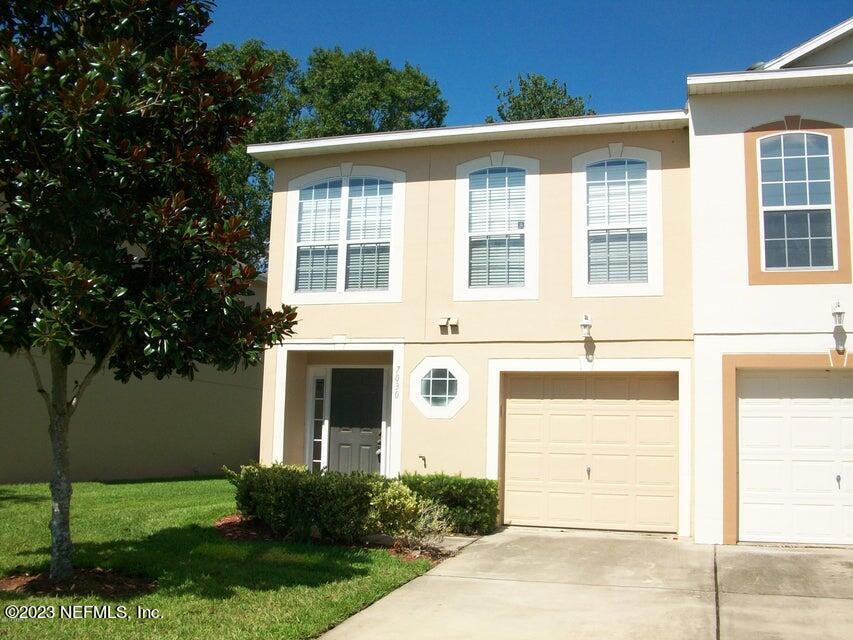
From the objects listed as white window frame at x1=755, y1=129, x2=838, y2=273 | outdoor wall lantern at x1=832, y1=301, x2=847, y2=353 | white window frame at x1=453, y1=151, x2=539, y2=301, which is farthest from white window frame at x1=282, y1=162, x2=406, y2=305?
outdoor wall lantern at x1=832, y1=301, x2=847, y2=353

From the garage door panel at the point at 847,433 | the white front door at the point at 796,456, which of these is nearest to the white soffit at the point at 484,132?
the white front door at the point at 796,456

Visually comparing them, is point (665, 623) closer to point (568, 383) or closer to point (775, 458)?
point (775, 458)

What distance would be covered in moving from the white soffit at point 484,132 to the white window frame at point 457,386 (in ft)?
11.0

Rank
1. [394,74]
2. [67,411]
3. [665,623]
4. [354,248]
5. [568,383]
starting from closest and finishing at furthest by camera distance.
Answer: [665,623] → [67,411] → [568,383] → [354,248] → [394,74]

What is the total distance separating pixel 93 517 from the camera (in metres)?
11.3

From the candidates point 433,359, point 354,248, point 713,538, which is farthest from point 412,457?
point 713,538

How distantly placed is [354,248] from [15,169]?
6383 mm

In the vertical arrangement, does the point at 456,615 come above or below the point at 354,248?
below

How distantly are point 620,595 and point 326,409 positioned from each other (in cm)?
695

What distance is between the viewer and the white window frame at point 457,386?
491 inches

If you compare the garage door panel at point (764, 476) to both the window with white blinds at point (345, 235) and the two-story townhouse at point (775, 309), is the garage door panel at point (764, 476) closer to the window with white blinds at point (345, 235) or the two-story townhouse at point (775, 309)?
the two-story townhouse at point (775, 309)

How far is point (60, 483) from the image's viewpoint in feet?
26.0

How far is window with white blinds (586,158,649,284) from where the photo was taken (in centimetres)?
1190

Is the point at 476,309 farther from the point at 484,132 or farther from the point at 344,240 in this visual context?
the point at 484,132
